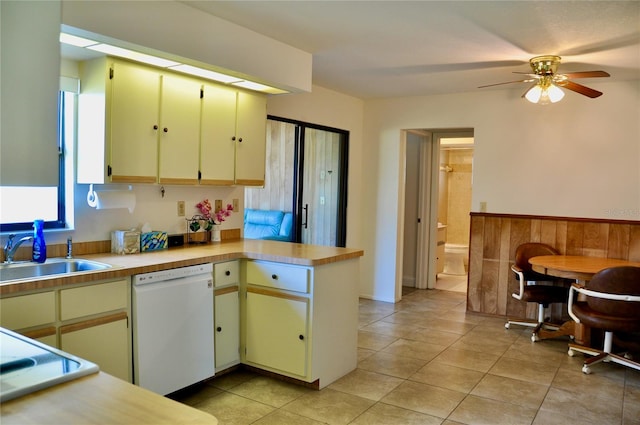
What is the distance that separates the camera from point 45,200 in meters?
3.08

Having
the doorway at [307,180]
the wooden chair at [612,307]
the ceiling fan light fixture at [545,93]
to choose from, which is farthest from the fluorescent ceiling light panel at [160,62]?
the wooden chair at [612,307]

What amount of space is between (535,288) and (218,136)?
3260 millimetres

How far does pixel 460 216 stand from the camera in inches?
388

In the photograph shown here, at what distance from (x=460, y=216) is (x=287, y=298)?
716 cm

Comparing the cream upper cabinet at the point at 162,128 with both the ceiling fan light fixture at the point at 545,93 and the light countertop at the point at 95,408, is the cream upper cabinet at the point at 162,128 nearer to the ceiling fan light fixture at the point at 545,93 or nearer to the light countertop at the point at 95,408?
the light countertop at the point at 95,408

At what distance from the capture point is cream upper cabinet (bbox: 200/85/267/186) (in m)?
3.64

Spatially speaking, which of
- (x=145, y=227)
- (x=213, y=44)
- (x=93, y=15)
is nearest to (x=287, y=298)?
(x=145, y=227)

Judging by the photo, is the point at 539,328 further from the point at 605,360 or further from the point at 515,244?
the point at 515,244

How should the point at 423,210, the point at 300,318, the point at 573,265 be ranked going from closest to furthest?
the point at 300,318 < the point at 573,265 < the point at 423,210

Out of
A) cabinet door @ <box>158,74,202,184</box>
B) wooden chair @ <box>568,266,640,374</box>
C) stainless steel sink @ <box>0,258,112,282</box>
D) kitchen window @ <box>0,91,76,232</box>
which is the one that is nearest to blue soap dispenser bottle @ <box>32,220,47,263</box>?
stainless steel sink @ <box>0,258,112,282</box>

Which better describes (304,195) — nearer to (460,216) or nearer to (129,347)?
(129,347)

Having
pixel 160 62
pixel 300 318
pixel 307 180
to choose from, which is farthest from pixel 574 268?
pixel 160 62

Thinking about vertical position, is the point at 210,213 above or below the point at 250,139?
below

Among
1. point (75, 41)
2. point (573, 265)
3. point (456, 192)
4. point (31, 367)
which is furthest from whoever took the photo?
point (456, 192)
